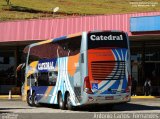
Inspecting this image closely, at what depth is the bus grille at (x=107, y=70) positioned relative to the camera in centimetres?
2312

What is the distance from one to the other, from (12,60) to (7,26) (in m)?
6.95

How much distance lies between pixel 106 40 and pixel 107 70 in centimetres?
145

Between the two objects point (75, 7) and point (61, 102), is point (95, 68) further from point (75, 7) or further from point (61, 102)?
point (75, 7)

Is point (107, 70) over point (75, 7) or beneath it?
beneath

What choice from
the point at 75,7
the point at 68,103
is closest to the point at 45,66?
the point at 68,103

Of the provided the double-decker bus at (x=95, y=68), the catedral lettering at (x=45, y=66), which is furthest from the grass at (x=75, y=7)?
the double-decker bus at (x=95, y=68)

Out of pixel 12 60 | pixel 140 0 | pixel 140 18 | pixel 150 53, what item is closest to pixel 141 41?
pixel 150 53

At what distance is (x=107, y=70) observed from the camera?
2323 cm

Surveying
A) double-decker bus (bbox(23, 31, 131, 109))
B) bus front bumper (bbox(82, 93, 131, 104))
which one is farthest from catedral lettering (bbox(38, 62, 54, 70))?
bus front bumper (bbox(82, 93, 131, 104))

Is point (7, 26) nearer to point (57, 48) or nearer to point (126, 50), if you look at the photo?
point (57, 48)

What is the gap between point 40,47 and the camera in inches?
1123

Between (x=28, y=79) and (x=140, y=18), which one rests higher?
(x=140, y=18)

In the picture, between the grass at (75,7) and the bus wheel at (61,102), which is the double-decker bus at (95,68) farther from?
the grass at (75,7)

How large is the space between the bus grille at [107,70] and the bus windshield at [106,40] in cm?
82
